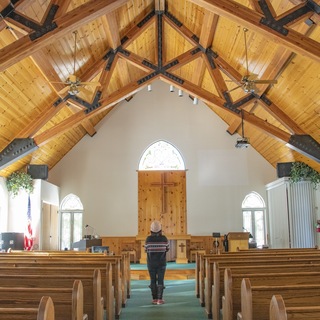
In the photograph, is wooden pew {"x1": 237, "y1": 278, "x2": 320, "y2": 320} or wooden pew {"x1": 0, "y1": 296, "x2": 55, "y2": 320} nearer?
wooden pew {"x1": 0, "y1": 296, "x2": 55, "y2": 320}

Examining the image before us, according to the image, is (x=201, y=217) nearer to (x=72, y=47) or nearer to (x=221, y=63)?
(x=221, y=63)

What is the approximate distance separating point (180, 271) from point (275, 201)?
4.06m

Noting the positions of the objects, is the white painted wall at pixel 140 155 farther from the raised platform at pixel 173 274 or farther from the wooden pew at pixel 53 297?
the wooden pew at pixel 53 297

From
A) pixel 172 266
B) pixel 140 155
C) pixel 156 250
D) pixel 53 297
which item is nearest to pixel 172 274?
pixel 172 266

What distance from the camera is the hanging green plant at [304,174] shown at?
10963mm

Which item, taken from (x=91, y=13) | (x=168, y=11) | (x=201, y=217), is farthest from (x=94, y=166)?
(x=91, y=13)

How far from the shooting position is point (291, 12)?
20.5ft

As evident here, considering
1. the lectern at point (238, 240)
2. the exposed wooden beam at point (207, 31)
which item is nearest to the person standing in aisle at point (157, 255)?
the exposed wooden beam at point (207, 31)

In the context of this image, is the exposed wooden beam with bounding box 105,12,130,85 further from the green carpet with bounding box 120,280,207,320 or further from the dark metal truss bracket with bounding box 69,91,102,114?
the green carpet with bounding box 120,280,207,320

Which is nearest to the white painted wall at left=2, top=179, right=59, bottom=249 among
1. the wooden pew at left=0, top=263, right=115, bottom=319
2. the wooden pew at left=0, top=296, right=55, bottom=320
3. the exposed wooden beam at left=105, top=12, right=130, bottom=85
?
the exposed wooden beam at left=105, top=12, right=130, bottom=85

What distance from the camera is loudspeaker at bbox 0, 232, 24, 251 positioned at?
993 cm

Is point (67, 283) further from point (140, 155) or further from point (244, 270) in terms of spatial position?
point (140, 155)

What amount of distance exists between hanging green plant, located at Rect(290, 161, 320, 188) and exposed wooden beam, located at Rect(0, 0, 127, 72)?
23.0 feet

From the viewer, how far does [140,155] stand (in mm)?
13062
